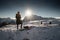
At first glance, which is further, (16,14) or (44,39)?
(16,14)

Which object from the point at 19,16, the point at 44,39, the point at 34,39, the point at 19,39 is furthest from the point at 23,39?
the point at 19,16

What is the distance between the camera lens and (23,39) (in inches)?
465

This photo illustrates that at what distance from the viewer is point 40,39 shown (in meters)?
11.5

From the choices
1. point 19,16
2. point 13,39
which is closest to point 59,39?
point 13,39

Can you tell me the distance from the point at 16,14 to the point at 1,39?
1030 centimetres

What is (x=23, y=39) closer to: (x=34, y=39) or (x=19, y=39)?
(x=19, y=39)

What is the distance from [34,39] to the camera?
11.6 metres

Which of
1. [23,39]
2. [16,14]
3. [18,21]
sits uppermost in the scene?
[16,14]

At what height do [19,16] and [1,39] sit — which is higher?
[19,16]

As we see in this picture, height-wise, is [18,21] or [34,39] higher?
[18,21]

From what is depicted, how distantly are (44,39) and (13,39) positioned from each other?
319 centimetres

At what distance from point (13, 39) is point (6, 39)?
2.36 ft

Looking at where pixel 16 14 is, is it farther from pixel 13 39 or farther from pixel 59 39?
pixel 59 39

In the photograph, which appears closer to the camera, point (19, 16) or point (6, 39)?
point (6, 39)
